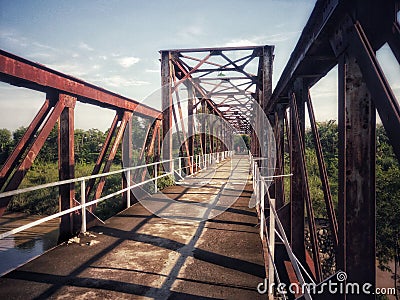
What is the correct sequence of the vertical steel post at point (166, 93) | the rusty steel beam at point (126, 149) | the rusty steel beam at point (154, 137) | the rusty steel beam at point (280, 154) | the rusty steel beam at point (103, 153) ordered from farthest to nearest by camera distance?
1. the vertical steel post at point (166, 93)
2. the rusty steel beam at point (154, 137)
3. the rusty steel beam at point (126, 149)
4. the rusty steel beam at point (280, 154)
5. the rusty steel beam at point (103, 153)

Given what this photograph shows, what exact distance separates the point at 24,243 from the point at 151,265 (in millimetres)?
18923

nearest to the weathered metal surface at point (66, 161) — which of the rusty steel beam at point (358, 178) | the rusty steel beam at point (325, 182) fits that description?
the rusty steel beam at point (325, 182)

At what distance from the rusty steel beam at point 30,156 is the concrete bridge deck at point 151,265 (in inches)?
39.9

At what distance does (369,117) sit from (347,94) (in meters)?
0.24

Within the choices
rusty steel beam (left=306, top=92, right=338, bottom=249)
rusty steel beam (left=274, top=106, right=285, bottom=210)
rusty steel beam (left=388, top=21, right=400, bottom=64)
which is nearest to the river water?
rusty steel beam (left=274, top=106, right=285, bottom=210)

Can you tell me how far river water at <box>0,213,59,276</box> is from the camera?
15.2 meters

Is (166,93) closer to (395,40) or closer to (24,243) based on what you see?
(395,40)

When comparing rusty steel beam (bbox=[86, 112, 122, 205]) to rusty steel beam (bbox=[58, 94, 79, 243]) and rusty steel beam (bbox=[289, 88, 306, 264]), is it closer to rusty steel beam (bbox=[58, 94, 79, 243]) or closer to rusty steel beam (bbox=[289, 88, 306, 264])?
rusty steel beam (bbox=[58, 94, 79, 243])

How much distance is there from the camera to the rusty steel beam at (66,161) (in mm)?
4555

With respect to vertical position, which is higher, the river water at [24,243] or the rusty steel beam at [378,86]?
the rusty steel beam at [378,86]

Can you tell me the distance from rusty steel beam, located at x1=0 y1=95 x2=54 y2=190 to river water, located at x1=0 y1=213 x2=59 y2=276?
13.1 metres

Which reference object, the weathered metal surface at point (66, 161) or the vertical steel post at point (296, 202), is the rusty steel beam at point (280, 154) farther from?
the weathered metal surface at point (66, 161)

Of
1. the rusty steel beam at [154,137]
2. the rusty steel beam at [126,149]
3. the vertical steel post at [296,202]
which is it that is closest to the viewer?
the vertical steel post at [296,202]

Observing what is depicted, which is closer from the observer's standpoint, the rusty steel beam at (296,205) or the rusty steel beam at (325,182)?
the rusty steel beam at (325,182)
